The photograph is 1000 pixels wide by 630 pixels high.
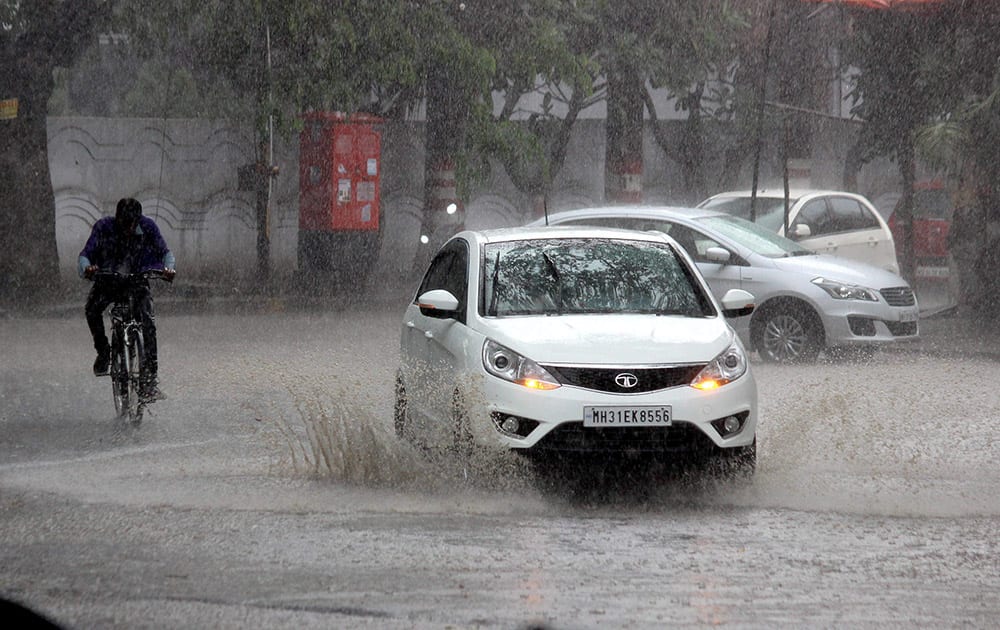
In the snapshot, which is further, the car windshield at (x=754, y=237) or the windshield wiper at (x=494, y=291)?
the car windshield at (x=754, y=237)

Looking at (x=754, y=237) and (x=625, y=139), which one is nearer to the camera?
(x=754, y=237)

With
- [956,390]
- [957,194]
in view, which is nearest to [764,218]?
[957,194]

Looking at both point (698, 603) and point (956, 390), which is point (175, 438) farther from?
point (956, 390)

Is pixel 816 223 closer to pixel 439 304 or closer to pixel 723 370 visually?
pixel 439 304

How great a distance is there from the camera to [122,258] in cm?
1197

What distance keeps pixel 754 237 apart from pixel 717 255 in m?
0.72

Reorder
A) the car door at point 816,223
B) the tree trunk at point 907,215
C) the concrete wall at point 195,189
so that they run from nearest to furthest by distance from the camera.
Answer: the car door at point 816,223 < the tree trunk at point 907,215 < the concrete wall at point 195,189

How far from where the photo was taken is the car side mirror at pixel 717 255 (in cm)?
1605

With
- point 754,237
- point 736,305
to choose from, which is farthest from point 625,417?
point 754,237

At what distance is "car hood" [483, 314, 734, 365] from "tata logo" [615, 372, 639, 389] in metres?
0.07

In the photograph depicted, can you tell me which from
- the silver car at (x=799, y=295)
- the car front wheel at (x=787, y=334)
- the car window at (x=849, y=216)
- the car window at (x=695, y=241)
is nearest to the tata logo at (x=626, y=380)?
the silver car at (x=799, y=295)

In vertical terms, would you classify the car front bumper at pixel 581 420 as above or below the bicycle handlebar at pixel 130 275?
below

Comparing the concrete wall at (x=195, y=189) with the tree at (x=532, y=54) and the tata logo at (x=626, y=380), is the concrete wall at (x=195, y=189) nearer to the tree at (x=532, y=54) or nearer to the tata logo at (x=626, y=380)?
the tree at (x=532, y=54)

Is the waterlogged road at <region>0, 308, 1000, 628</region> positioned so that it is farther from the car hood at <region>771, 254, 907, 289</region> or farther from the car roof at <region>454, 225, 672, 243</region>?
the car hood at <region>771, 254, 907, 289</region>
